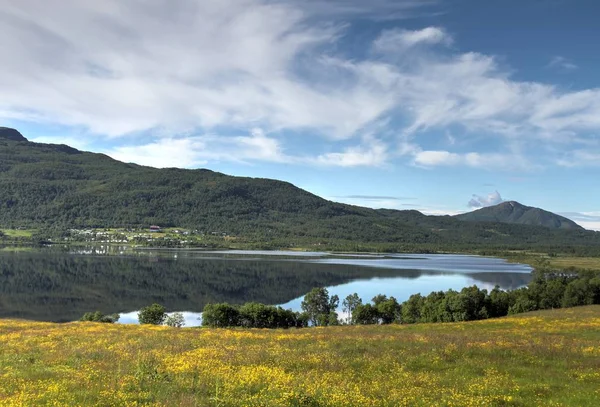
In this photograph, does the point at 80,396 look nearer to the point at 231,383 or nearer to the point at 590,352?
the point at 231,383

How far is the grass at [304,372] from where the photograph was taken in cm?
1741

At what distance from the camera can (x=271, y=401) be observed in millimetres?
16453

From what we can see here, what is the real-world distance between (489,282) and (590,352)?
171 meters

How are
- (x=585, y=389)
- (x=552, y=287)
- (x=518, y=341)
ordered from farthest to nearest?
(x=552, y=287) → (x=518, y=341) → (x=585, y=389)

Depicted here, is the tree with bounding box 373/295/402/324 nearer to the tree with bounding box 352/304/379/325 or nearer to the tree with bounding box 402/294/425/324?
the tree with bounding box 352/304/379/325

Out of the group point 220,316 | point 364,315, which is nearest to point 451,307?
point 364,315

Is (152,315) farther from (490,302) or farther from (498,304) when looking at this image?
(498,304)

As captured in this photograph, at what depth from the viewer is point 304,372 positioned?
22.5 m

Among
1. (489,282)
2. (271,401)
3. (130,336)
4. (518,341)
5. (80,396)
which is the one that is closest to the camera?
(271,401)

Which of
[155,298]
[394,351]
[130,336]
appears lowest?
[155,298]

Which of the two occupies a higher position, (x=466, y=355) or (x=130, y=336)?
(x=466, y=355)

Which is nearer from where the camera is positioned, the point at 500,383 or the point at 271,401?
the point at 271,401

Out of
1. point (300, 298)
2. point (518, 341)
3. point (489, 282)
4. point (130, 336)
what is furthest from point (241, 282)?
point (518, 341)

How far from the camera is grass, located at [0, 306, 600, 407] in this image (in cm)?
1741
